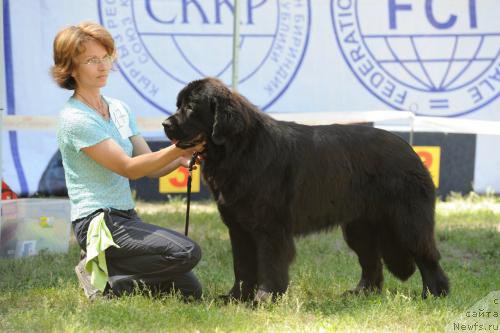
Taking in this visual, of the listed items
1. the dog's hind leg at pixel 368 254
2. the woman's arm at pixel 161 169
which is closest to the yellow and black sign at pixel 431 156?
the dog's hind leg at pixel 368 254

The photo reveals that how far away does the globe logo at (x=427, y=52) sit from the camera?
8242 mm

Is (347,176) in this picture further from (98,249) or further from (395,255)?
(98,249)

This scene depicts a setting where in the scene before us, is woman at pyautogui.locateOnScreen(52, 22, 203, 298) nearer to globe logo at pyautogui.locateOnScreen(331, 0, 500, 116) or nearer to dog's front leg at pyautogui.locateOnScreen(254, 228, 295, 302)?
dog's front leg at pyautogui.locateOnScreen(254, 228, 295, 302)

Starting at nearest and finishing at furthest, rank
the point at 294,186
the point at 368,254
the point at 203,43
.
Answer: the point at 294,186, the point at 368,254, the point at 203,43

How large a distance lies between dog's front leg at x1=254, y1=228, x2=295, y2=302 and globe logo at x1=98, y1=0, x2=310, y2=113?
165 inches

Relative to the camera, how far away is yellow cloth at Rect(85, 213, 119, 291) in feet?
13.2

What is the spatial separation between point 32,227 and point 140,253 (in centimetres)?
193

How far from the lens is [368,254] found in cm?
461

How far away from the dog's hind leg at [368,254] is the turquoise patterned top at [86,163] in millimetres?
1437

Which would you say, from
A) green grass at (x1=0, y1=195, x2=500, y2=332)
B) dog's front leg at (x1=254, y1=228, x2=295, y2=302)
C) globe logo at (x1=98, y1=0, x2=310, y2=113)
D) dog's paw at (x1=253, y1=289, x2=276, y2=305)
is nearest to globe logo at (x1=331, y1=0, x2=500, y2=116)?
globe logo at (x1=98, y1=0, x2=310, y2=113)

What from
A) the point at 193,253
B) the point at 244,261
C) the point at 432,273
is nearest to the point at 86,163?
the point at 193,253

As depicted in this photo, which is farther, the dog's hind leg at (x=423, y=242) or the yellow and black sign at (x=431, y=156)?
the yellow and black sign at (x=431, y=156)

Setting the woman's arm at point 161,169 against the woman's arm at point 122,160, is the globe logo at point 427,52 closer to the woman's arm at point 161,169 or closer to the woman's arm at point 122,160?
the woman's arm at point 161,169

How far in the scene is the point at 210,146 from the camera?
3928 mm
